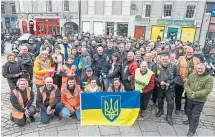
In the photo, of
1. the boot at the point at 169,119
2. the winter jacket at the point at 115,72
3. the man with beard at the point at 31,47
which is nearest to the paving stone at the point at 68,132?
the winter jacket at the point at 115,72

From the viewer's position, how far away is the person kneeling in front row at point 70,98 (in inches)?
195

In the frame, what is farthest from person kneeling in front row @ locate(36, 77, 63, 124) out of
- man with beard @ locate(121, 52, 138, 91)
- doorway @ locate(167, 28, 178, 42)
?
doorway @ locate(167, 28, 178, 42)

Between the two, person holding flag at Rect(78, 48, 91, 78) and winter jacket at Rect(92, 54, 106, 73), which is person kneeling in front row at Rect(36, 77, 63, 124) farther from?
winter jacket at Rect(92, 54, 106, 73)

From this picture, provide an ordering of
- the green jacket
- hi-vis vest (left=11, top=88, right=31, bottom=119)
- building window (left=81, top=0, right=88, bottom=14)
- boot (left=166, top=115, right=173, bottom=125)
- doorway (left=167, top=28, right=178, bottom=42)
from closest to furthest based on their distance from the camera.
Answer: the green jacket, hi-vis vest (left=11, top=88, right=31, bottom=119), boot (left=166, top=115, right=173, bottom=125), doorway (left=167, top=28, right=178, bottom=42), building window (left=81, top=0, right=88, bottom=14)

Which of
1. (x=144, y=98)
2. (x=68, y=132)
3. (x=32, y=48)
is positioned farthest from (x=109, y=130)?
(x=32, y=48)

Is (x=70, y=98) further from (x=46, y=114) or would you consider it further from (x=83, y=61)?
(x=83, y=61)

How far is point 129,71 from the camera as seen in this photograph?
5617mm

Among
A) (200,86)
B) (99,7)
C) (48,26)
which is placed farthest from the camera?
(48,26)

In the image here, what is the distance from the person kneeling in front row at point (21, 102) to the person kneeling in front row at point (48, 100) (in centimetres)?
25

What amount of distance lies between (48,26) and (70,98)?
25.5m

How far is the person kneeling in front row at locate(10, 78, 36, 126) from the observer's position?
15.4 ft

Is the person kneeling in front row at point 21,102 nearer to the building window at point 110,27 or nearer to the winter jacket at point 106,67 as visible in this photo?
the winter jacket at point 106,67

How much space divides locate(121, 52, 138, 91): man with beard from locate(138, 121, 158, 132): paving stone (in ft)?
3.38

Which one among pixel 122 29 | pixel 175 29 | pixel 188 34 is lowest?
pixel 188 34
